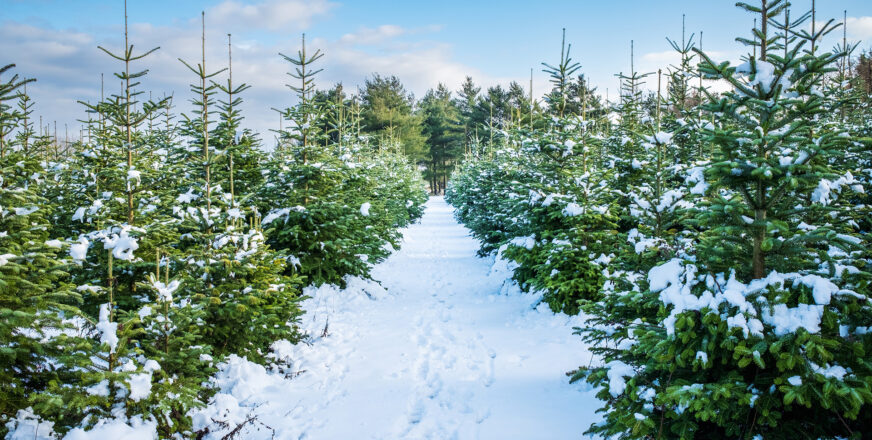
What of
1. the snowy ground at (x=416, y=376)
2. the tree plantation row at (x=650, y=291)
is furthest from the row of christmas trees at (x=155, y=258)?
the snowy ground at (x=416, y=376)

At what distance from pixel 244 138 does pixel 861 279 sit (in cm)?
859

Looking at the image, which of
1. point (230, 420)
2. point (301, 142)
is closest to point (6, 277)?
point (230, 420)

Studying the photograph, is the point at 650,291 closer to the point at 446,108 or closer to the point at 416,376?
the point at 416,376

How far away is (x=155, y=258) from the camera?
4879 millimetres

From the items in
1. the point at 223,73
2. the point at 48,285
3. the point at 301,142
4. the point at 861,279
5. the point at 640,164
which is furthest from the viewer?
the point at 301,142

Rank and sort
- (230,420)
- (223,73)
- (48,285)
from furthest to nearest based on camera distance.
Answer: (223,73) → (230,420) → (48,285)

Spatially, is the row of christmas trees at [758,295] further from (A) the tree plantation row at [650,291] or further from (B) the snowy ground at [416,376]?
(B) the snowy ground at [416,376]

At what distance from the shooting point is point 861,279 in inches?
99.1

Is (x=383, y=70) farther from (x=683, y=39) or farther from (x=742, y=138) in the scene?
(x=742, y=138)

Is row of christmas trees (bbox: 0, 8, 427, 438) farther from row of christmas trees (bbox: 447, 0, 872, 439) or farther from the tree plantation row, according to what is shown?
row of christmas trees (bbox: 447, 0, 872, 439)

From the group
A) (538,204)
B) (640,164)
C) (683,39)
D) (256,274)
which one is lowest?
(256,274)

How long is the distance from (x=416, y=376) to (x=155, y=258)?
3477mm

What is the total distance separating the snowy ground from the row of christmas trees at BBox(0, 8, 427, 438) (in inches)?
17.1

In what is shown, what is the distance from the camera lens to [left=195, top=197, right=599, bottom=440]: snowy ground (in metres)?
4.17
